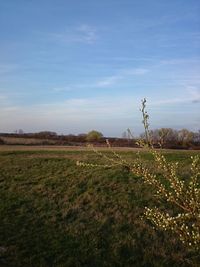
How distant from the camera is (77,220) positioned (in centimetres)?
1980

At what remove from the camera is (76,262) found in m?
15.4

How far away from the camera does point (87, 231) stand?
18281mm

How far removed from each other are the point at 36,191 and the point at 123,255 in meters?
9.37

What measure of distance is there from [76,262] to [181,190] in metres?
10.9

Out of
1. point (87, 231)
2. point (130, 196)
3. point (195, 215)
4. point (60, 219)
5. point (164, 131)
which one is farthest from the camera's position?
point (130, 196)

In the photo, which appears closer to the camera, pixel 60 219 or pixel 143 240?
pixel 143 240

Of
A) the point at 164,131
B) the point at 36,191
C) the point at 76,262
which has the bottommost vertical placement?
the point at 76,262

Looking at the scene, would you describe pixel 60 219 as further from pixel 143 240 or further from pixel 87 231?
pixel 143 240

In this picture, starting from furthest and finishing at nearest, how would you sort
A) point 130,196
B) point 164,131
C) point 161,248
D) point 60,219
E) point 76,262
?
1. point 130,196
2. point 60,219
3. point 161,248
4. point 76,262
5. point 164,131

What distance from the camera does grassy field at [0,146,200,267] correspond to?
52.2ft

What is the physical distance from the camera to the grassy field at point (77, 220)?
1590 centimetres

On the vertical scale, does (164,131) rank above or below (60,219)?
above

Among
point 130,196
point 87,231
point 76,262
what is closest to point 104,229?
point 87,231

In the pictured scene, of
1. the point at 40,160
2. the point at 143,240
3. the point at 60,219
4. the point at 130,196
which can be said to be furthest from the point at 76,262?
the point at 40,160
